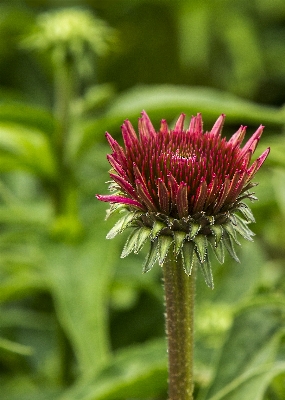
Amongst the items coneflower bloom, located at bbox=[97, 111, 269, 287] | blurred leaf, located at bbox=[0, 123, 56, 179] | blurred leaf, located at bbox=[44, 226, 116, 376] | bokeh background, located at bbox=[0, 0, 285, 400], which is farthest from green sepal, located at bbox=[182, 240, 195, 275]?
blurred leaf, located at bbox=[0, 123, 56, 179]

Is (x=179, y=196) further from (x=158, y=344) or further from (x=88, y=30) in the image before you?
(x=88, y=30)

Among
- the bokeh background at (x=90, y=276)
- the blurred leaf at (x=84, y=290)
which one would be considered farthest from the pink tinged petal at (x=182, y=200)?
the blurred leaf at (x=84, y=290)

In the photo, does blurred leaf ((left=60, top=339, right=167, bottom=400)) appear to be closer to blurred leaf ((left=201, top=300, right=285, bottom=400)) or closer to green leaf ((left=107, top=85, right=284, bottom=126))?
blurred leaf ((left=201, top=300, right=285, bottom=400))

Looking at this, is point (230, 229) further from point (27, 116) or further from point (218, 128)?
point (27, 116)

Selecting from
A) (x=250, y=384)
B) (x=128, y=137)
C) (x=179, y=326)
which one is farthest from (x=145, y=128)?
(x=250, y=384)

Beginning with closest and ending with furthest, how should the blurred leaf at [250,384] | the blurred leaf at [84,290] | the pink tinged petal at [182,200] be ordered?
the pink tinged petal at [182,200] < the blurred leaf at [250,384] < the blurred leaf at [84,290]

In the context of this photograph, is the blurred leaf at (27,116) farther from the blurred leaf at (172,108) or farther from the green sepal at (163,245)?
the green sepal at (163,245)

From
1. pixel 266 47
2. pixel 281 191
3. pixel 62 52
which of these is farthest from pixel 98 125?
pixel 266 47
